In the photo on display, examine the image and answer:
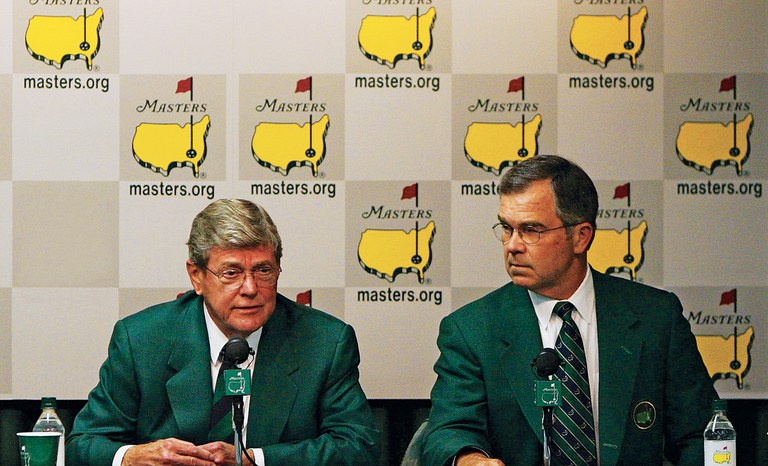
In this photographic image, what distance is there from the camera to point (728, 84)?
429 centimetres

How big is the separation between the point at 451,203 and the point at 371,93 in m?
0.54

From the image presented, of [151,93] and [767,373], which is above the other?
[151,93]

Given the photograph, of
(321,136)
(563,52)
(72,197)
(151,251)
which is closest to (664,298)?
(563,52)

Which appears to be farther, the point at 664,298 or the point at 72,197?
the point at 72,197

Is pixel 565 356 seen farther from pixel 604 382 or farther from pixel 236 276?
pixel 236 276

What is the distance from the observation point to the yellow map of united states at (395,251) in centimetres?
426

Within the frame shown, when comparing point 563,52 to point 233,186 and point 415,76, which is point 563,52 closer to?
point 415,76

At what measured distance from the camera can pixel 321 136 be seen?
14.0 feet

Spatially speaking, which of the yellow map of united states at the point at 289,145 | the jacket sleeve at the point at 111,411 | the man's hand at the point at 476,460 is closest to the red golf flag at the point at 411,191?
the yellow map of united states at the point at 289,145

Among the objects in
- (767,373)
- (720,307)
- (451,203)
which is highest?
(451,203)

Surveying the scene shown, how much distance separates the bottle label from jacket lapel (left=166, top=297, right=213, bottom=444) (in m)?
1.47

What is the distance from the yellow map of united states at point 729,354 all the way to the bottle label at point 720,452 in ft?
4.69

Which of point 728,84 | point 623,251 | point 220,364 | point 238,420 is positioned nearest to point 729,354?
point 623,251

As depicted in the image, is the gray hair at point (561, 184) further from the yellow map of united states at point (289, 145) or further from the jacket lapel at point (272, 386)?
the yellow map of united states at point (289, 145)
